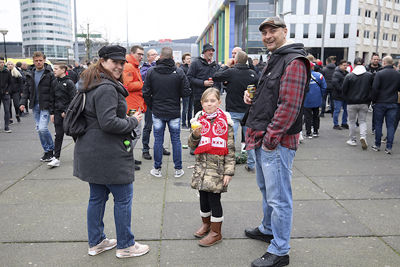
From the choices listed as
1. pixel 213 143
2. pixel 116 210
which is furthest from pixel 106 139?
pixel 213 143

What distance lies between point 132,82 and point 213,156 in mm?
3240

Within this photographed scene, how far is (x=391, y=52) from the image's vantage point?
65.9m

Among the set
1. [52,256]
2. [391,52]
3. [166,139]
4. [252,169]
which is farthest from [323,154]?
[391,52]

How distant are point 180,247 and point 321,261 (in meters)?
1.33

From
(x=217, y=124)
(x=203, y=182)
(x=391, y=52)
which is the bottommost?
(x=203, y=182)

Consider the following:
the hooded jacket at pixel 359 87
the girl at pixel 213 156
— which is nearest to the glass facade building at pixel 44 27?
the hooded jacket at pixel 359 87

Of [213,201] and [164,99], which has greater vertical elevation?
[164,99]

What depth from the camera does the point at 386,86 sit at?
7.53 m

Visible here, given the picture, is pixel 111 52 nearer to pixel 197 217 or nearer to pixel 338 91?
pixel 197 217

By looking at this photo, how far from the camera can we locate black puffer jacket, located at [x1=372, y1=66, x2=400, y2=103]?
7496 mm

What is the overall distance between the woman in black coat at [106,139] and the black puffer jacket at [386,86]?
20.5 feet

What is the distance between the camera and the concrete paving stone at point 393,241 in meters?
3.48

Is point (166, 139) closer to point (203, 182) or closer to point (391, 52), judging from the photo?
point (203, 182)

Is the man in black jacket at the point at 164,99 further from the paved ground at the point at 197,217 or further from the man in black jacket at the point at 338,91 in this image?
the man in black jacket at the point at 338,91
